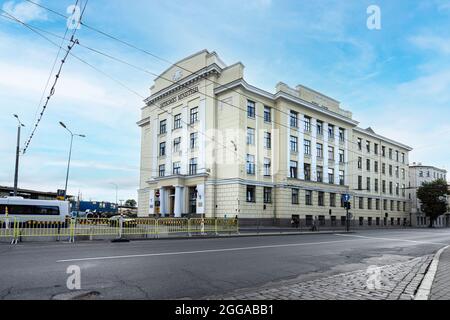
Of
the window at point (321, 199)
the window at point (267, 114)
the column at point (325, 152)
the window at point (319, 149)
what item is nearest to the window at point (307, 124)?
the window at point (319, 149)

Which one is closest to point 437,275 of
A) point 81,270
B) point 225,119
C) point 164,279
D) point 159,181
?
point 164,279

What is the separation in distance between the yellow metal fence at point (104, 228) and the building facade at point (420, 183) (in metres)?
54.1

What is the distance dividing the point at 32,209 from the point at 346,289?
30.8 m

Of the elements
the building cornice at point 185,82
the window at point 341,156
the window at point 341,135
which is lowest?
the window at point 341,156

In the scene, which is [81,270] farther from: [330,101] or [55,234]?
[330,101]

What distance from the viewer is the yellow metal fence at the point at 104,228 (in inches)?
684

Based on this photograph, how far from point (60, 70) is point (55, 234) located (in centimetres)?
883

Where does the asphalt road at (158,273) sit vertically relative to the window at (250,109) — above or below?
below

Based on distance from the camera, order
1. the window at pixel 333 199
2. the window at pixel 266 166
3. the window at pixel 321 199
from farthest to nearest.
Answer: the window at pixel 333 199 < the window at pixel 321 199 < the window at pixel 266 166

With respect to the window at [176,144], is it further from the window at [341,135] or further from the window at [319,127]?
the window at [341,135]

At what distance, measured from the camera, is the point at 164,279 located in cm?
714

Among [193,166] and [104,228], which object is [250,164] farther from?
[104,228]

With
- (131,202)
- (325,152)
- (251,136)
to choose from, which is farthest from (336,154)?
(131,202)

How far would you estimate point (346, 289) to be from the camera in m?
6.17
